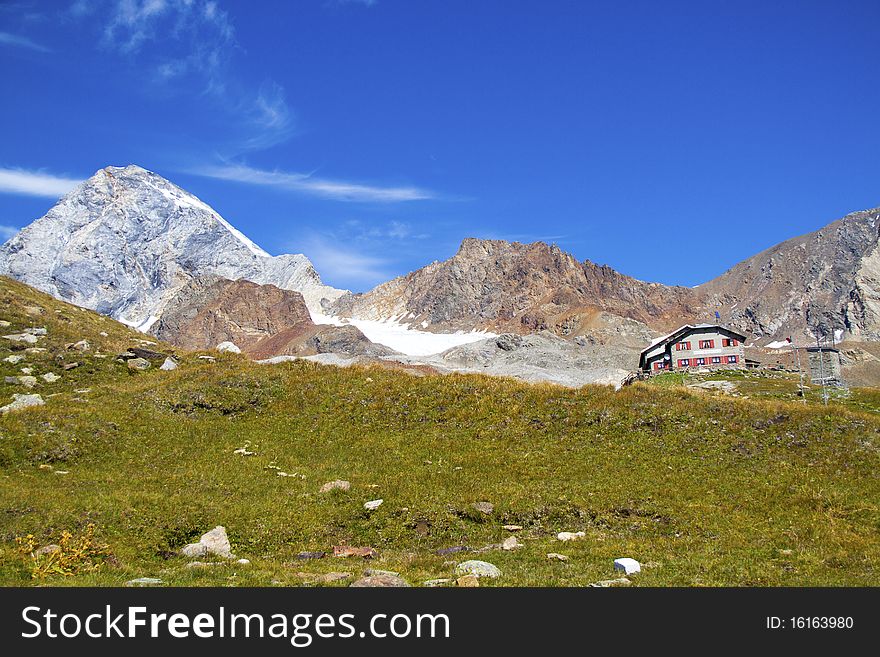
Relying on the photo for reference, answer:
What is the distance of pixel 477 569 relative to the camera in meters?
14.4

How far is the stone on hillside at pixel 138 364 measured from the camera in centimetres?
3669

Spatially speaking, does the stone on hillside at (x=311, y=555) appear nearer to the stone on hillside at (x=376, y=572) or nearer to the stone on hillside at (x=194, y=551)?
the stone on hillside at (x=194, y=551)

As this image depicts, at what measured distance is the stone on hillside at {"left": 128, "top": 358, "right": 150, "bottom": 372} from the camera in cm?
3669

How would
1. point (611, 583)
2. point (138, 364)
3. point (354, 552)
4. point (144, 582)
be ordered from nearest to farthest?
point (144, 582)
point (611, 583)
point (354, 552)
point (138, 364)

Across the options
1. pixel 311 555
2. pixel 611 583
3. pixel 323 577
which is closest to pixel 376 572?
pixel 323 577

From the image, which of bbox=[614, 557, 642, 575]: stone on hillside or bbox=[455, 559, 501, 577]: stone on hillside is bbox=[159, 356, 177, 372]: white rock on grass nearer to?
bbox=[455, 559, 501, 577]: stone on hillside

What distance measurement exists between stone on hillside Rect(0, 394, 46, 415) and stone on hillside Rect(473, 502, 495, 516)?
63.5 feet

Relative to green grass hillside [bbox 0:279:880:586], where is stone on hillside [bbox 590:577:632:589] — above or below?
below

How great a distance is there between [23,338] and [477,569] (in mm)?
33345

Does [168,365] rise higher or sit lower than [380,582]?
higher

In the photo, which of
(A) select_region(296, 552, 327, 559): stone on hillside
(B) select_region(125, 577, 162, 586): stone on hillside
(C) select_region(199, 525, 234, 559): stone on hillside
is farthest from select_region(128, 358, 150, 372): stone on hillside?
(B) select_region(125, 577, 162, 586): stone on hillside

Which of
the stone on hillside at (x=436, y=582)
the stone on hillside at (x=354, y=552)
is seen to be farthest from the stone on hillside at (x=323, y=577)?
the stone on hillside at (x=354, y=552)

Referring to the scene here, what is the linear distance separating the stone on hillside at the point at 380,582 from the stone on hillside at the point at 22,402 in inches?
827

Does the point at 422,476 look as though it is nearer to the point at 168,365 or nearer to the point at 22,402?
the point at 22,402
